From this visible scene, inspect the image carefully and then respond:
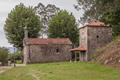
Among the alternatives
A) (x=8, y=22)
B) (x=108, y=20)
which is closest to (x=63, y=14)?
(x=8, y=22)

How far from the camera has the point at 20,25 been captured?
91.2 meters

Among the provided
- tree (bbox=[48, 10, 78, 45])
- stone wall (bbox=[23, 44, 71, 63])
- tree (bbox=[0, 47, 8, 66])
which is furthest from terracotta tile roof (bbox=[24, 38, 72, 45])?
tree (bbox=[48, 10, 78, 45])

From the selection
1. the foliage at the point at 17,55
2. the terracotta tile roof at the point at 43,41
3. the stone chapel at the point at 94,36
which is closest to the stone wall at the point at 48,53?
the terracotta tile roof at the point at 43,41

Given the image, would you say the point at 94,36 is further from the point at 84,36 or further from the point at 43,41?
the point at 43,41

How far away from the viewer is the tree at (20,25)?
90500mm

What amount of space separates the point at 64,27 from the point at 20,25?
1295cm

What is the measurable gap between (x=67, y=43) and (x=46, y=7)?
3945 cm

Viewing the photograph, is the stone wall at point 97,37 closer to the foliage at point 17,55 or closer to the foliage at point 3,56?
the foliage at point 3,56

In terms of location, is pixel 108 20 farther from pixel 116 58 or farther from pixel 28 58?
pixel 28 58

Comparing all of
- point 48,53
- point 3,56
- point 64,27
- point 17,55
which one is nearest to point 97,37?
point 48,53

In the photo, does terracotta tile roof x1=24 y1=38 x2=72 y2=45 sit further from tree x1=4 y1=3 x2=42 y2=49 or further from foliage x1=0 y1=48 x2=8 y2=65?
tree x1=4 y1=3 x2=42 y2=49

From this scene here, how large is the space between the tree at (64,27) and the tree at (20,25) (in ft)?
21.0

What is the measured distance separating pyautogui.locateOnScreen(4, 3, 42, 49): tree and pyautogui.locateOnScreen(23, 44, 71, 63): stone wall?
1247cm

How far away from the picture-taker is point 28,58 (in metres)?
77.9
